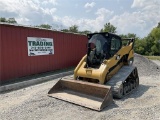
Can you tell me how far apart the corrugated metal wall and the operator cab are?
3778mm

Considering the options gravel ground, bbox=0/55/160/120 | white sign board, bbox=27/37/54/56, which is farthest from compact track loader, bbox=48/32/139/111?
white sign board, bbox=27/37/54/56

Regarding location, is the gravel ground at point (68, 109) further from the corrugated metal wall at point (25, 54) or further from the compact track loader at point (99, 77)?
the corrugated metal wall at point (25, 54)

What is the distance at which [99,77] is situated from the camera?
7.29m

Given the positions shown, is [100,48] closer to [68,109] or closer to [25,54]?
[68,109]

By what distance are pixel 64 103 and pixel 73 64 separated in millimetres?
8416

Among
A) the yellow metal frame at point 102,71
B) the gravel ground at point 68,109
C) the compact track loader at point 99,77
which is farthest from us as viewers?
the yellow metal frame at point 102,71

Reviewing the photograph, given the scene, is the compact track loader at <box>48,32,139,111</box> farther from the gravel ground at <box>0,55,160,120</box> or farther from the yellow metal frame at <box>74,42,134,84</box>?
the gravel ground at <box>0,55,160,120</box>

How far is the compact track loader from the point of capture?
22.5 ft

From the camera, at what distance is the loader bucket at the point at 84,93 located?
6.38 meters

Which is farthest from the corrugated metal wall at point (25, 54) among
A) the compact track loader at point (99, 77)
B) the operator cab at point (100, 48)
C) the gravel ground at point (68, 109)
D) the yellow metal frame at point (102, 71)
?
the operator cab at point (100, 48)

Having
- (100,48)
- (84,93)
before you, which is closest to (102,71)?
(84,93)

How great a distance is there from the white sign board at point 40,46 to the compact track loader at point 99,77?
3.73 meters

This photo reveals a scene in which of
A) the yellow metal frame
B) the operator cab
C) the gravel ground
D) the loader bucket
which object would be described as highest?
the operator cab

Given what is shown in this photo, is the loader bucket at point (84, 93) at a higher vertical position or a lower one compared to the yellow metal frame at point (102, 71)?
lower
